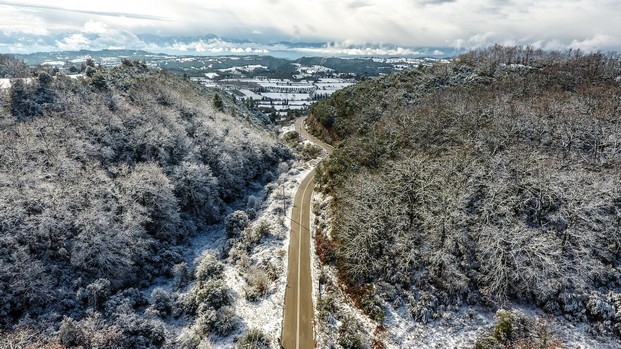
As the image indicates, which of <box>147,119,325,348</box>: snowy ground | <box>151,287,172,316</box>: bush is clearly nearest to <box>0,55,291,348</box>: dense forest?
<box>151,287,172,316</box>: bush

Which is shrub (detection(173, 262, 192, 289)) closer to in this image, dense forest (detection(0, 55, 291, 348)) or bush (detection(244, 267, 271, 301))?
dense forest (detection(0, 55, 291, 348))

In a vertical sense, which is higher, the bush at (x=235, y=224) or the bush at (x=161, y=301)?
the bush at (x=235, y=224)

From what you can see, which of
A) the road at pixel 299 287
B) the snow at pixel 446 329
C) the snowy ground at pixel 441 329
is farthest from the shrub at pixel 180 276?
the snowy ground at pixel 441 329

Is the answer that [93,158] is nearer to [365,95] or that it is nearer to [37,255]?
[37,255]

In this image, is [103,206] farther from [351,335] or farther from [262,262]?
[351,335]

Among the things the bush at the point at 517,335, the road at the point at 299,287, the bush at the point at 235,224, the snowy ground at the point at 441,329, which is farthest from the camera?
the bush at the point at 235,224

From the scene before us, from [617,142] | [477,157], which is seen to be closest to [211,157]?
[477,157]

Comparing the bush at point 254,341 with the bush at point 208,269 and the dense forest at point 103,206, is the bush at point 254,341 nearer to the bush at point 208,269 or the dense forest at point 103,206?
the dense forest at point 103,206
